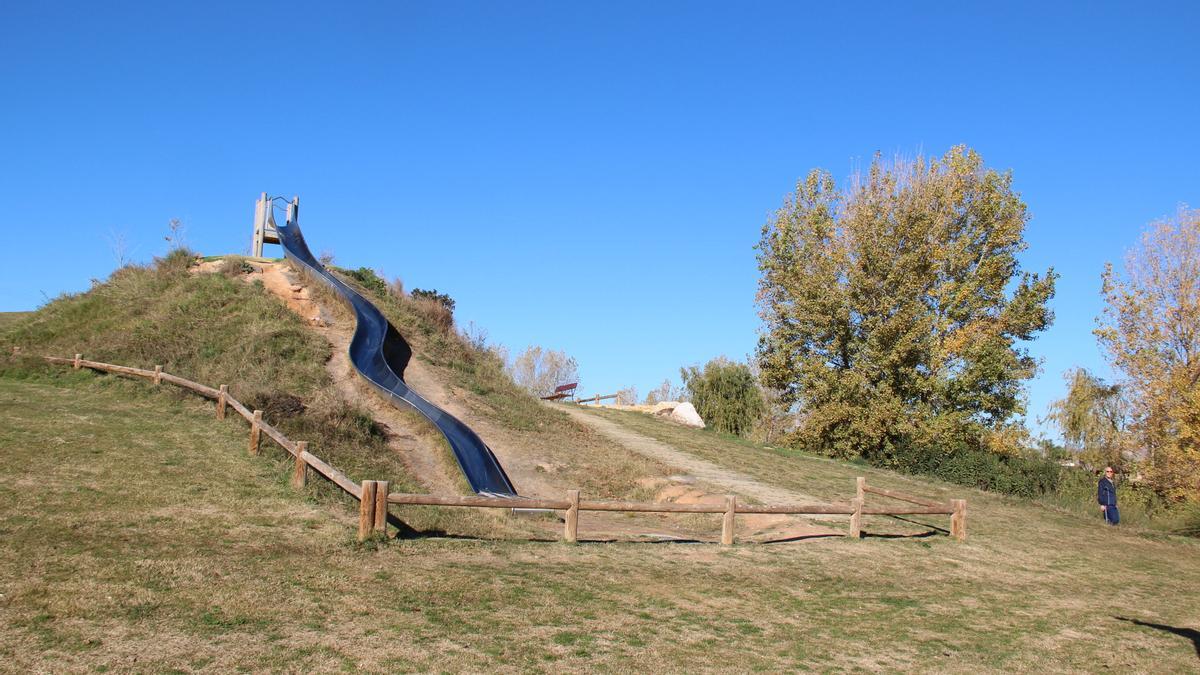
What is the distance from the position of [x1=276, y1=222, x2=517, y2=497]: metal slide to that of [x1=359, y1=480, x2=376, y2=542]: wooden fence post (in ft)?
20.4

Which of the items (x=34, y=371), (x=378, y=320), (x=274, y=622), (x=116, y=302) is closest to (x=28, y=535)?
(x=274, y=622)

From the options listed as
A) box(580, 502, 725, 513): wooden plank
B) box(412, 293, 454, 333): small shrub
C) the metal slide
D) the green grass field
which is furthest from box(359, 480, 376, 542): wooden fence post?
box(412, 293, 454, 333): small shrub

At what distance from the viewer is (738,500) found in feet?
65.2

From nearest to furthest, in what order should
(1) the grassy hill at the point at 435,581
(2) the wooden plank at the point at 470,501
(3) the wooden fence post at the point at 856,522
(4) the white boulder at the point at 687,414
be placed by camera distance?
(1) the grassy hill at the point at 435,581, (2) the wooden plank at the point at 470,501, (3) the wooden fence post at the point at 856,522, (4) the white boulder at the point at 687,414

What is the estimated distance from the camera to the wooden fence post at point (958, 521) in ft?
57.6

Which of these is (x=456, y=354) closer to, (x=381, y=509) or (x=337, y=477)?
(x=337, y=477)

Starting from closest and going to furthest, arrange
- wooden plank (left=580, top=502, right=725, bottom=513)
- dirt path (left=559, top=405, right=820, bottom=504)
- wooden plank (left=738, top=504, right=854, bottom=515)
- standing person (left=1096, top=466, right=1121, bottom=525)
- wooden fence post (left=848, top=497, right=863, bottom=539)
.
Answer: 1. wooden plank (left=580, top=502, right=725, bottom=513)
2. wooden plank (left=738, top=504, right=854, bottom=515)
3. wooden fence post (left=848, top=497, right=863, bottom=539)
4. dirt path (left=559, top=405, right=820, bottom=504)
5. standing person (left=1096, top=466, right=1121, bottom=525)

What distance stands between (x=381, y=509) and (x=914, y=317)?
2410 centimetres

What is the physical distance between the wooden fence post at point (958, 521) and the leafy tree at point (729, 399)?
1016 inches

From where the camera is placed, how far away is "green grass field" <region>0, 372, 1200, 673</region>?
821 cm

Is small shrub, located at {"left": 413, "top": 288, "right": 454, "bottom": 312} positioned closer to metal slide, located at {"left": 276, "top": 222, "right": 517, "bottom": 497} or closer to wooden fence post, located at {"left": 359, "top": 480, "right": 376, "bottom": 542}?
metal slide, located at {"left": 276, "top": 222, "right": 517, "bottom": 497}

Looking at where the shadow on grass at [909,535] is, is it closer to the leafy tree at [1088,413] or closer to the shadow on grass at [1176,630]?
the shadow on grass at [1176,630]

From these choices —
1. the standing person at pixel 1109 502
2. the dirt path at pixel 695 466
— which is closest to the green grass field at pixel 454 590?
the dirt path at pixel 695 466

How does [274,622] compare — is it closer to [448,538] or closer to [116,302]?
[448,538]
